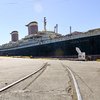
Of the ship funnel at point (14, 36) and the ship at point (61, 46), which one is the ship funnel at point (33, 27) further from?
the ship funnel at point (14, 36)

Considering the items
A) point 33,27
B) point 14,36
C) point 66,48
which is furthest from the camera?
point 14,36

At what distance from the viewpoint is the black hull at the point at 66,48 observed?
226ft

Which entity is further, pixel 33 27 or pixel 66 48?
pixel 33 27

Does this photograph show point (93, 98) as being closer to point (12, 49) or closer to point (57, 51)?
point (57, 51)

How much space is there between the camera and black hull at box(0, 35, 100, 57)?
226ft

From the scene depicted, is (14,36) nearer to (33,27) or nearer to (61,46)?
(33,27)

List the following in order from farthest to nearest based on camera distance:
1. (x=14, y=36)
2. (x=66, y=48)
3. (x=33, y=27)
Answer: (x=14, y=36)
(x=33, y=27)
(x=66, y=48)

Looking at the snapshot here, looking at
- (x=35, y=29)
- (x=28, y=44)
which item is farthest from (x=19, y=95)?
(x=35, y=29)

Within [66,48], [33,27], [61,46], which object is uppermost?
[33,27]

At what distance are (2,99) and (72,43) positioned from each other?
2731 inches

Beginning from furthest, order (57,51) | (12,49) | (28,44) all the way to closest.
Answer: (12,49) → (28,44) → (57,51)

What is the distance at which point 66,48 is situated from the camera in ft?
259

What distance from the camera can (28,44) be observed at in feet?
331

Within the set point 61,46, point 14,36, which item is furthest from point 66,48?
point 14,36
